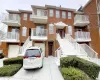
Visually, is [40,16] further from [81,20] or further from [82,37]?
[82,37]

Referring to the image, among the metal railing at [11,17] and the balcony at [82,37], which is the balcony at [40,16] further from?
the balcony at [82,37]

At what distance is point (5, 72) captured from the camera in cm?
894

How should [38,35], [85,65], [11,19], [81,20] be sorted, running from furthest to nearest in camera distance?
[81,20] → [11,19] → [38,35] → [85,65]

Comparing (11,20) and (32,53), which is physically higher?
(11,20)

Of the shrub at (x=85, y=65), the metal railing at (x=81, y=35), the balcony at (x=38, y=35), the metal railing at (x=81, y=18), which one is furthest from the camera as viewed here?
the metal railing at (x=81, y=18)

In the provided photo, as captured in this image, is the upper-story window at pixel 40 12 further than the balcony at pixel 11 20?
Yes

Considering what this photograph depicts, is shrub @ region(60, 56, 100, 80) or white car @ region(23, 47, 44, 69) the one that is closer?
shrub @ region(60, 56, 100, 80)

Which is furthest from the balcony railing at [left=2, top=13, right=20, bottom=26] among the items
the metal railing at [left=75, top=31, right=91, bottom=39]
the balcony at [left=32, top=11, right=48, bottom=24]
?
the metal railing at [left=75, top=31, right=91, bottom=39]

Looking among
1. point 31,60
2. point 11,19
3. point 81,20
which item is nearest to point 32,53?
point 31,60

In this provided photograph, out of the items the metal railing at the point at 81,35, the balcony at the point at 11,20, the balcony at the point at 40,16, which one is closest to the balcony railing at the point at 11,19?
the balcony at the point at 11,20

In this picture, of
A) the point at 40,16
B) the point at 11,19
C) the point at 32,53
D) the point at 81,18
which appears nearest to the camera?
the point at 32,53

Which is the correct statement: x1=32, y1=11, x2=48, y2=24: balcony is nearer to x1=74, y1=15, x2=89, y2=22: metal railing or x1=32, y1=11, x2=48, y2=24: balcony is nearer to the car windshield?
x1=74, y1=15, x2=89, y2=22: metal railing

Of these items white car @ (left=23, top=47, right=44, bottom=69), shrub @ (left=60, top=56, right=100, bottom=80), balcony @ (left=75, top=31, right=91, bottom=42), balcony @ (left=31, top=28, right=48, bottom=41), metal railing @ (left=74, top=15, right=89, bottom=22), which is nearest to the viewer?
shrub @ (left=60, top=56, right=100, bottom=80)

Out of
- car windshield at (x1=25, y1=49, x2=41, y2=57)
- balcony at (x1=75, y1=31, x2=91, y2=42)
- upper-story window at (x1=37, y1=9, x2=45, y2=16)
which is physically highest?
upper-story window at (x1=37, y1=9, x2=45, y2=16)
